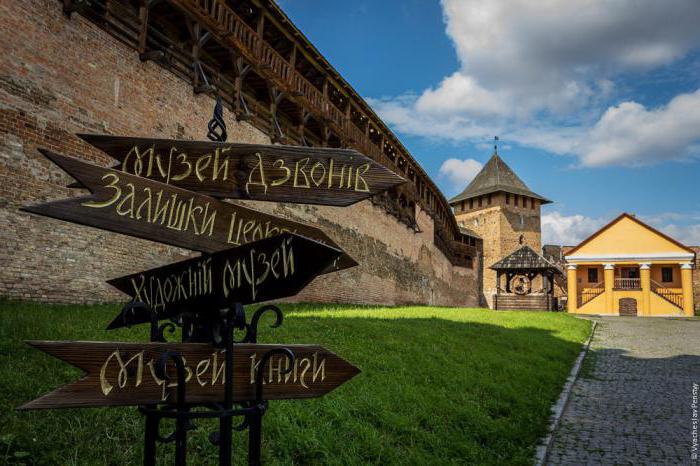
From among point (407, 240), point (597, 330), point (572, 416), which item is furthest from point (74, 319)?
point (407, 240)

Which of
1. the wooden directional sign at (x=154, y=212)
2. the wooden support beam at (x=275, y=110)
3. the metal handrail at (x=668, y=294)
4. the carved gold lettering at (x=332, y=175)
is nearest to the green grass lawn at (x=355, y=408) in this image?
the wooden directional sign at (x=154, y=212)

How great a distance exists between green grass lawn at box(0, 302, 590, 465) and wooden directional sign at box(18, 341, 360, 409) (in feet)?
5.52

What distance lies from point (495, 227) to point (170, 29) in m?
35.7

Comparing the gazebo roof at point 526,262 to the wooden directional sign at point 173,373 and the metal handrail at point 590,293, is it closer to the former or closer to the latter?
the metal handrail at point 590,293

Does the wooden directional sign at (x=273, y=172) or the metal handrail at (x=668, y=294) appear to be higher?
the wooden directional sign at (x=273, y=172)

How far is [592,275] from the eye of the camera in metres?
34.2

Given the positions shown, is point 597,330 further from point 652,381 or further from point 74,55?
point 74,55

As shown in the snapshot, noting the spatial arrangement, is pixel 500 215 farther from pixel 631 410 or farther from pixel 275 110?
pixel 631 410

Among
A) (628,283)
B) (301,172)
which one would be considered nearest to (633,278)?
(628,283)

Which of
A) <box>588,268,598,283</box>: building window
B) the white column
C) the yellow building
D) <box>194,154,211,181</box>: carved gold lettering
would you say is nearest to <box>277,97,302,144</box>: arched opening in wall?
<box>194,154,211,181</box>: carved gold lettering

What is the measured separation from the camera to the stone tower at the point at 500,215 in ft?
143

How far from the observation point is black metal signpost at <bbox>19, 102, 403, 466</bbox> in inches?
71.9

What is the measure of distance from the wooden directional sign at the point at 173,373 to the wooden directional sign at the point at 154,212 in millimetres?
455

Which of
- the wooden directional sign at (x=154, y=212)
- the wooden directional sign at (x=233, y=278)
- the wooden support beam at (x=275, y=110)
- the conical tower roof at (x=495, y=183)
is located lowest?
the wooden directional sign at (x=233, y=278)
